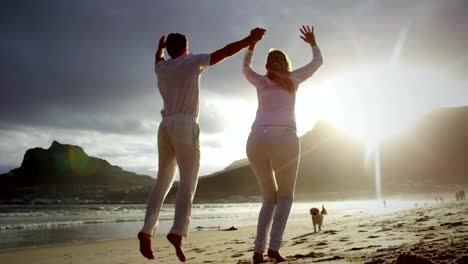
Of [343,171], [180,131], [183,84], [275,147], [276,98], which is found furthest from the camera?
[343,171]

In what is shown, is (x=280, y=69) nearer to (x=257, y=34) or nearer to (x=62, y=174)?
(x=257, y=34)

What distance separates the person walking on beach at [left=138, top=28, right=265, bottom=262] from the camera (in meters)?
4.10

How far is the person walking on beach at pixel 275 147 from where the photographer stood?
4.52m

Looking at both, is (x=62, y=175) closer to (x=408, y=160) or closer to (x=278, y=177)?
(x=408, y=160)

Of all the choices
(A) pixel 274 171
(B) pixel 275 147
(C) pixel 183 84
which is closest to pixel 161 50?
(C) pixel 183 84

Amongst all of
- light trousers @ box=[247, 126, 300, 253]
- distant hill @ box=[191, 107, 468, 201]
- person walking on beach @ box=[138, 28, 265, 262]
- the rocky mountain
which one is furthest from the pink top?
distant hill @ box=[191, 107, 468, 201]

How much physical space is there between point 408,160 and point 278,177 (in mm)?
145389

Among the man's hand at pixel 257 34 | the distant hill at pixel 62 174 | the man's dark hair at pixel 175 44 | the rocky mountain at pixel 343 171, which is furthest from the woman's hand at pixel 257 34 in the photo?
the distant hill at pixel 62 174

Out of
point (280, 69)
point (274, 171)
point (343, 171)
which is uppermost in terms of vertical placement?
point (343, 171)

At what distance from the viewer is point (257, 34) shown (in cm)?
454

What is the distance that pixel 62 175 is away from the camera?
154 m

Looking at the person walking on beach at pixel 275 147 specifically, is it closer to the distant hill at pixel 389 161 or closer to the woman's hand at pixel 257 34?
the woman's hand at pixel 257 34

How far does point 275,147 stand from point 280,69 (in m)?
1.00

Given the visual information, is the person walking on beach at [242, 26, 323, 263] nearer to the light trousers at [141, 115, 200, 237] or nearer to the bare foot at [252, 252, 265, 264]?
the bare foot at [252, 252, 265, 264]
